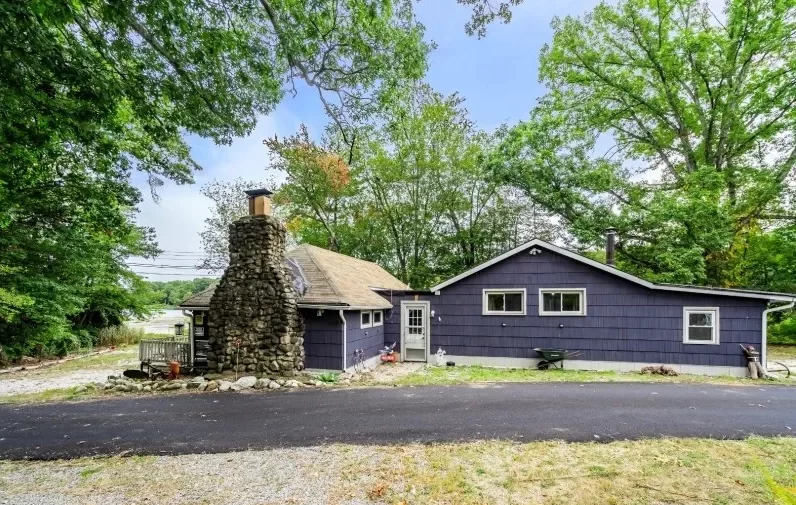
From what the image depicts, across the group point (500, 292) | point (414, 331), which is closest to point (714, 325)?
point (500, 292)

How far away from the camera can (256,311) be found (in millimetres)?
10156

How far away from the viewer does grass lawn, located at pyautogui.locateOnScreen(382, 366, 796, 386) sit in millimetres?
9641

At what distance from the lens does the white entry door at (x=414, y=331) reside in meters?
13.2

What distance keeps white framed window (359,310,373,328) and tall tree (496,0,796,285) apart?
10582mm

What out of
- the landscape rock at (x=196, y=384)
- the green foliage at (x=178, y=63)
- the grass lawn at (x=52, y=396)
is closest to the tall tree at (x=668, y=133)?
the green foliage at (x=178, y=63)

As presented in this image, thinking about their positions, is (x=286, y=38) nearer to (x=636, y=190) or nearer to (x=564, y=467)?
(x=564, y=467)

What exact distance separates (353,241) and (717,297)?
62.2 feet

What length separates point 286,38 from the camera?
550 cm

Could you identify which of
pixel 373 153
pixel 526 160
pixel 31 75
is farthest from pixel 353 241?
pixel 31 75

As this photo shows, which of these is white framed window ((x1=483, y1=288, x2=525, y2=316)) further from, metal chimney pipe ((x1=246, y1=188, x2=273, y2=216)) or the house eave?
metal chimney pipe ((x1=246, y1=188, x2=273, y2=216))

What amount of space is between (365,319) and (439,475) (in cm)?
793

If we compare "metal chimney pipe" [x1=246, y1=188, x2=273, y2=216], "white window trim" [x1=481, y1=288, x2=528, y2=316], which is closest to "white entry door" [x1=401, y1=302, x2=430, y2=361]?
"white window trim" [x1=481, y1=288, x2=528, y2=316]

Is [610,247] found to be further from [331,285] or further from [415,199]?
[415,199]

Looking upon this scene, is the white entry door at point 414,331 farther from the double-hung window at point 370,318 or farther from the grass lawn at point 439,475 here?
the grass lawn at point 439,475
